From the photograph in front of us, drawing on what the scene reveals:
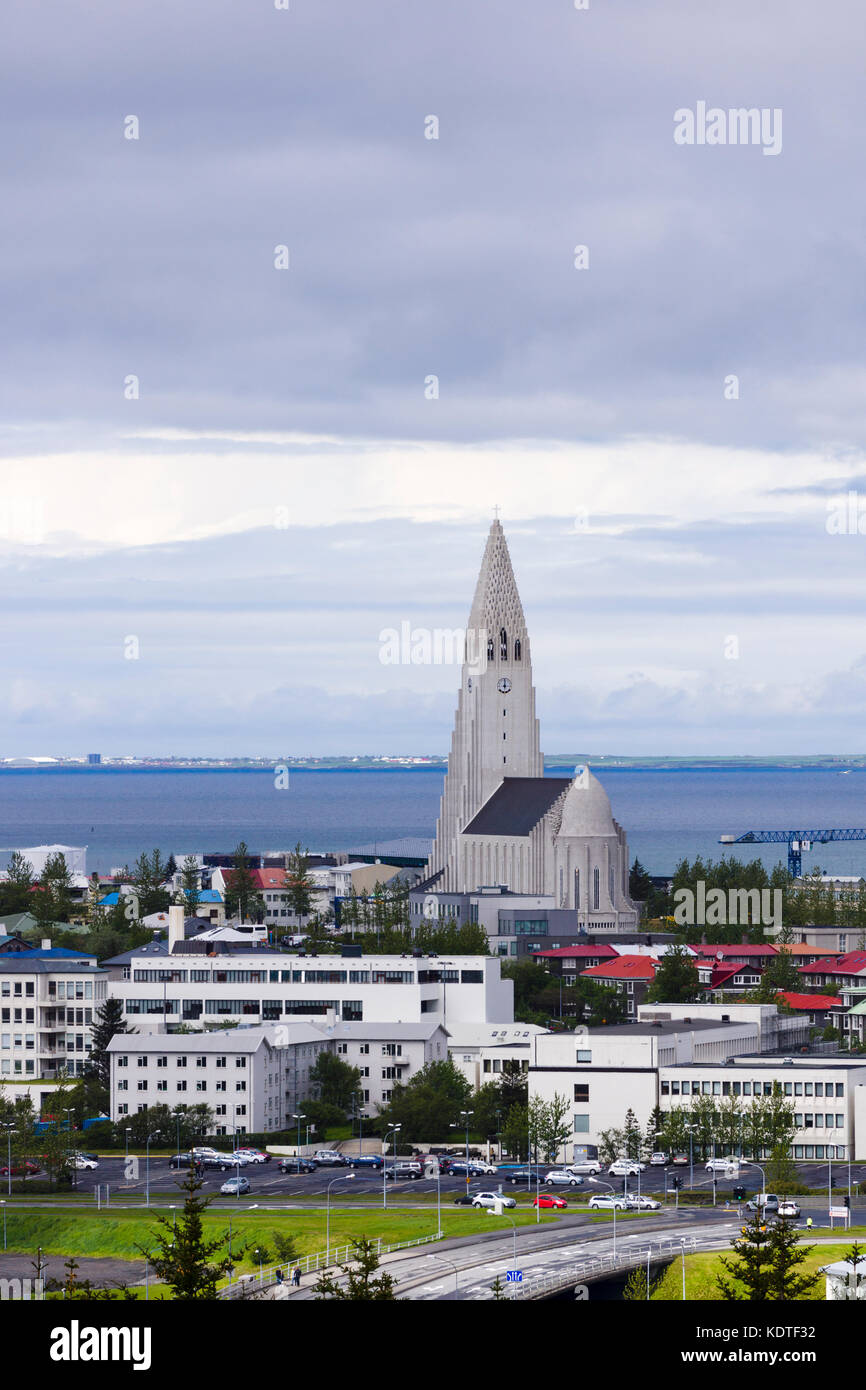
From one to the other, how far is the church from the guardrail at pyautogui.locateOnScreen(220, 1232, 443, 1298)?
265 feet

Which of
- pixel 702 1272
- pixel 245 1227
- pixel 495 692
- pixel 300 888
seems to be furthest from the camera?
pixel 495 692

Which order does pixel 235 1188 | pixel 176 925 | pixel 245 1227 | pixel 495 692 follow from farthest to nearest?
1. pixel 495 692
2. pixel 176 925
3. pixel 235 1188
4. pixel 245 1227

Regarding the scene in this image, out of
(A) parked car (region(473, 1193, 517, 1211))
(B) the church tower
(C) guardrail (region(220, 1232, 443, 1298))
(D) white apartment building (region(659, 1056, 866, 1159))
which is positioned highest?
(B) the church tower

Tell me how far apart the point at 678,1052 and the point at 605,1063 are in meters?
4.23

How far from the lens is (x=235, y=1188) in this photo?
82.2 meters

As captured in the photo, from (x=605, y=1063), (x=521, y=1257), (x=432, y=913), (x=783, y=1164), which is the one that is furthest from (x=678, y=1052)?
(x=432, y=913)

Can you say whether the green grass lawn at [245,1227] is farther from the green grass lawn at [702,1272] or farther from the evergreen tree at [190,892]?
the evergreen tree at [190,892]

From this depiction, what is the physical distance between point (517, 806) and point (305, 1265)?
367 ft

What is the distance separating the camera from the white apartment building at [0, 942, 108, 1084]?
112 metres

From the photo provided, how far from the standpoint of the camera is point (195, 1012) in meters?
114

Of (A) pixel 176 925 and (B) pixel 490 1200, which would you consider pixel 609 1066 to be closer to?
(B) pixel 490 1200

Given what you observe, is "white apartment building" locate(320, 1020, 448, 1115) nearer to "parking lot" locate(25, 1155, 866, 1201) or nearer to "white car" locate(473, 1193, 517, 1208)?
"parking lot" locate(25, 1155, 866, 1201)

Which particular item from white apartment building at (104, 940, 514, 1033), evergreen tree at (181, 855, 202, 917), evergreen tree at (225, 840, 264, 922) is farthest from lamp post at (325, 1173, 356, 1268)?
evergreen tree at (225, 840, 264, 922)

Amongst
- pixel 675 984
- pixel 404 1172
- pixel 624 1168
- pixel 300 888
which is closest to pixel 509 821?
pixel 300 888
